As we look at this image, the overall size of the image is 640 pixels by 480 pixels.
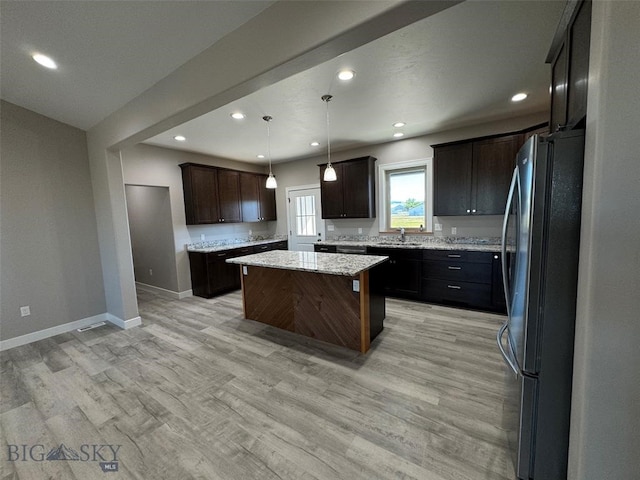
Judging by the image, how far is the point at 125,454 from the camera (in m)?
1.56

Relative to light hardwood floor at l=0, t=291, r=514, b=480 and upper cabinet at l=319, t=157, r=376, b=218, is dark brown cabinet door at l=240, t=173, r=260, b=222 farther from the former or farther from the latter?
light hardwood floor at l=0, t=291, r=514, b=480

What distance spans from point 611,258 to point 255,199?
217 inches

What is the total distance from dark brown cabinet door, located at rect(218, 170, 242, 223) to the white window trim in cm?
295

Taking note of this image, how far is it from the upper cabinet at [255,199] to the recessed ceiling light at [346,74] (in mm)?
3595

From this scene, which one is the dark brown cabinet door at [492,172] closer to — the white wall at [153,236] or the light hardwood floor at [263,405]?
the light hardwood floor at [263,405]

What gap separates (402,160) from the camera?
4.46m

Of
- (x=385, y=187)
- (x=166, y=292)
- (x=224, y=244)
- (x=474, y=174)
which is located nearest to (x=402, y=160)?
(x=385, y=187)

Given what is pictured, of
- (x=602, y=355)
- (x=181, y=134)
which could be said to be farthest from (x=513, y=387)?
(x=181, y=134)

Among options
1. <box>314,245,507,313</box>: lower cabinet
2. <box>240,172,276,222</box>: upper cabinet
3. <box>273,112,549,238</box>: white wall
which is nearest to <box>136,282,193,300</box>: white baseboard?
<box>240,172,276,222</box>: upper cabinet

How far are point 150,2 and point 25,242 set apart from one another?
10.7 ft

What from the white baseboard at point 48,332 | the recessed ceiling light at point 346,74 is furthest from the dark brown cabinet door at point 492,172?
the white baseboard at point 48,332

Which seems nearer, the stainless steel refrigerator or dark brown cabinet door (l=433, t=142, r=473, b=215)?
the stainless steel refrigerator

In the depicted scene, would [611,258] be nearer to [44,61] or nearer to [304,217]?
[44,61]

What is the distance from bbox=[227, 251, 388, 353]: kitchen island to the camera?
254cm
